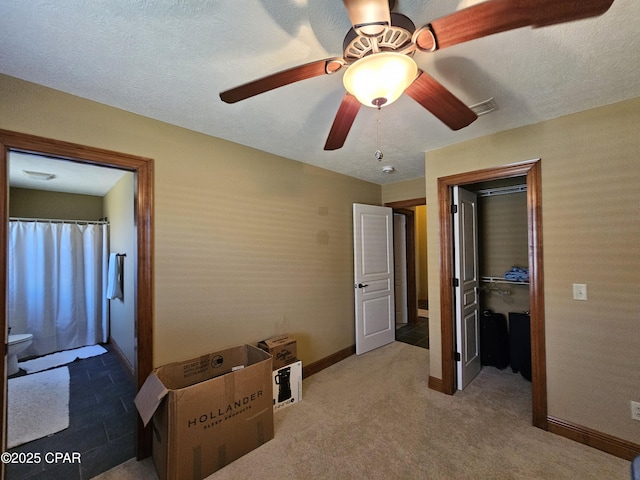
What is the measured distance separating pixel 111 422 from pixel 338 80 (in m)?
3.11

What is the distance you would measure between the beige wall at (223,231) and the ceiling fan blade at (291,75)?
3.95 ft

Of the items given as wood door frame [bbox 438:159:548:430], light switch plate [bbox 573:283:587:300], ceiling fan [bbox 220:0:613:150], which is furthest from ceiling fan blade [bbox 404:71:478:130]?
light switch plate [bbox 573:283:587:300]

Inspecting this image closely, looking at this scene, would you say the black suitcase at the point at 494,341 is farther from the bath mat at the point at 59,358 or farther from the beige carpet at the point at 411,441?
the bath mat at the point at 59,358

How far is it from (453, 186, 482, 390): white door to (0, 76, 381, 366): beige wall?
1.35 meters

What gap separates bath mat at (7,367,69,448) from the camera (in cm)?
210

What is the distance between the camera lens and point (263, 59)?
4.43ft

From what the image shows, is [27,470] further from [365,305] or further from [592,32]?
[592,32]

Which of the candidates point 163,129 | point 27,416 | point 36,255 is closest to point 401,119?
point 163,129

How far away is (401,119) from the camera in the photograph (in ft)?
6.66

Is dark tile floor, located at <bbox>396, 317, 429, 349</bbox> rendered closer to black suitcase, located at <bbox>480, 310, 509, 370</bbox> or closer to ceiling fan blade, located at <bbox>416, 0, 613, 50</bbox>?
black suitcase, located at <bbox>480, 310, 509, 370</bbox>

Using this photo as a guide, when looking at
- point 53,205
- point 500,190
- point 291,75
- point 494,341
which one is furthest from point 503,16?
point 53,205

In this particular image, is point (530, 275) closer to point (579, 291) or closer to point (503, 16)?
point (579, 291)

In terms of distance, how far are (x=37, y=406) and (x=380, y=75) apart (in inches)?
148

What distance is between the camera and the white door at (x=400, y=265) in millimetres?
4715
